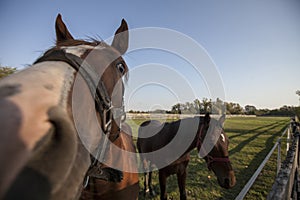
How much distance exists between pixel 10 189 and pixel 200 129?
157 inches

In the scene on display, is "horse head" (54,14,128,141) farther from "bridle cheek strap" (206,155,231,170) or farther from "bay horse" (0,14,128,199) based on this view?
"bridle cheek strap" (206,155,231,170)

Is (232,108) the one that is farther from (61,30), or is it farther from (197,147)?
(61,30)

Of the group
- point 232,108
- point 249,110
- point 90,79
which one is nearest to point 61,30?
point 90,79

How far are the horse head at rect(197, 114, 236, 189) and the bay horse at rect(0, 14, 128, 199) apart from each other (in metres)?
3.22

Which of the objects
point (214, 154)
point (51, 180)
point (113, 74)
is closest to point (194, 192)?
point (214, 154)

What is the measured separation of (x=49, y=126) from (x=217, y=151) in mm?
3852

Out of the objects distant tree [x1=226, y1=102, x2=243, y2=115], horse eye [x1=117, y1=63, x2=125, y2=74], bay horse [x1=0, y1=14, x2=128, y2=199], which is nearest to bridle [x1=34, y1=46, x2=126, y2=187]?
bay horse [x1=0, y1=14, x2=128, y2=199]

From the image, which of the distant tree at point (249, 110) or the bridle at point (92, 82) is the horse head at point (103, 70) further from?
the distant tree at point (249, 110)

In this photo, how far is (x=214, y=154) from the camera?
3955 mm

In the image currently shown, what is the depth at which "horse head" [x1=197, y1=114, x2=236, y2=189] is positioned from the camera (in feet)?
12.7

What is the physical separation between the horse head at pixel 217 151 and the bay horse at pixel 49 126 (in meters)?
3.22

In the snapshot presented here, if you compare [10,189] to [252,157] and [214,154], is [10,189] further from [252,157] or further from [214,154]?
[252,157]

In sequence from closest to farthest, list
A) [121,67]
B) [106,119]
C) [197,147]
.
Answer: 1. [106,119]
2. [121,67]
3. [197,147]

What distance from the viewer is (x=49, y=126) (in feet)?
2.27
